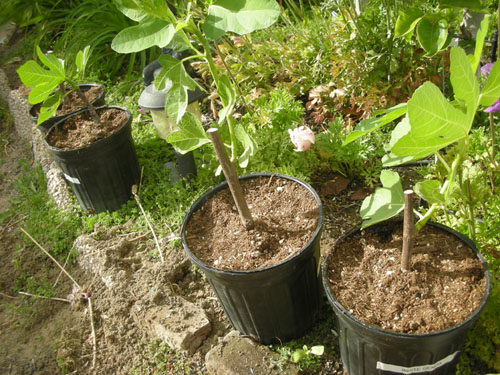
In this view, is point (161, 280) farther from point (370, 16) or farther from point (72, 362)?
point (370, 16)

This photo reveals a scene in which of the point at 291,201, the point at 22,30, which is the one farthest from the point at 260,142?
the point at 22,30

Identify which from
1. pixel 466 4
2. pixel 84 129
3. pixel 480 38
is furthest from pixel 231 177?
pixel 84 129

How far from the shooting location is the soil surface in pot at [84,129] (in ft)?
9.08

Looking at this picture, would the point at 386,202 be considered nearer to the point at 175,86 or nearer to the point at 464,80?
the point at 464,80

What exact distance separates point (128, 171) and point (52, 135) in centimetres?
54

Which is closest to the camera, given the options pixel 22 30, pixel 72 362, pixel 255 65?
pixel 72 362

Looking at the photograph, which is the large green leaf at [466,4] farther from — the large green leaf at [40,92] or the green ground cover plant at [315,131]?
the large green leaf at [40,92]

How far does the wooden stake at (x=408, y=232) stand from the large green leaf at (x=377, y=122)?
0.20m

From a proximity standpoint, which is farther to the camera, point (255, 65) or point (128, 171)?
point (255, 65)

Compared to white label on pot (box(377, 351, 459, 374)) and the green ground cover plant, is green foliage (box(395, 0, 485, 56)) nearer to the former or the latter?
the green ground cover plant

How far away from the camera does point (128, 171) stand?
117 inches

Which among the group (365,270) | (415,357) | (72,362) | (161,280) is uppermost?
(365,270)

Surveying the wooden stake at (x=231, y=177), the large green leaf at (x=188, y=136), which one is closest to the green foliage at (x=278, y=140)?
the wooden stake at (x=231, y=177)

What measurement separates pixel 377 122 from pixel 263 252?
2.31ft
